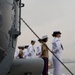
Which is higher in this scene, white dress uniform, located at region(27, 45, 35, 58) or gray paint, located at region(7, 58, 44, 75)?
white dress uniform, located at region(27, 45, 35, 58)

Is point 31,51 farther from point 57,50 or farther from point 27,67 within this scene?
point 27,67

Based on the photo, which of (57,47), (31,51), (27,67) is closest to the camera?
(27,67)

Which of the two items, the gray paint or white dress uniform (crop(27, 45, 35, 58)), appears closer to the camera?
the gray paint

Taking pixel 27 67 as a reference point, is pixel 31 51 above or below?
above

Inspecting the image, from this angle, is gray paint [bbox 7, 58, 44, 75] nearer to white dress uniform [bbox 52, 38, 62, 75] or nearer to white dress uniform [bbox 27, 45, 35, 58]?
white dress uniform [bbox 52, 38, 62, 75]

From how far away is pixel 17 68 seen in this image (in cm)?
404

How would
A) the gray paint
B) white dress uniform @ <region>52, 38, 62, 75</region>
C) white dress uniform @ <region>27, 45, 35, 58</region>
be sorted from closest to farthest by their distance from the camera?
1. the gray paint
2. white dress uniform @ <region>52, 38, 62, 75</region>
3. white dress uniform @ <region>27, 45, 35, 58</region>

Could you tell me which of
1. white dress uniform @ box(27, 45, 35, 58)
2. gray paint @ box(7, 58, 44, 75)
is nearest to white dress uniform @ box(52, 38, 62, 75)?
gray paint @ box(7, 58, 44, 75)

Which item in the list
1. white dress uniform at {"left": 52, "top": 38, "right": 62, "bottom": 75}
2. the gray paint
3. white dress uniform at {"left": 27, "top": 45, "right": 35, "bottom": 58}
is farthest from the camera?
white dress uniform at {"left": 27, "top": 45, "right": 35, "bottom": 58}

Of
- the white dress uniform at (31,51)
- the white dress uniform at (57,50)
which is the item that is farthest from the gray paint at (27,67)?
the white dress uniform at (31,51)

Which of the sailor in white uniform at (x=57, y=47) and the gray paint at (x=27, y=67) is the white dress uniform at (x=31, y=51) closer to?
the sailor in white uniform at (x=57, y=47)

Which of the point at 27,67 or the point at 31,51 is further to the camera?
the point at 31,51

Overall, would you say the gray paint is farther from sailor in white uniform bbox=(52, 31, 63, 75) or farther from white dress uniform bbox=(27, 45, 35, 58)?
white dress uniform bbox=(27, 45, 35, 58)

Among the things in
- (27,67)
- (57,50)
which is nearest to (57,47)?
(57,50)
